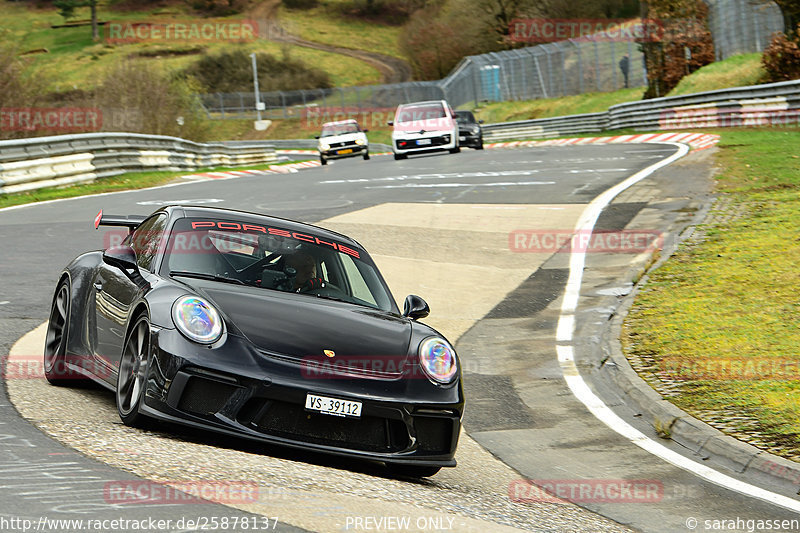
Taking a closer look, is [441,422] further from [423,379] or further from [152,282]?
[152,282]

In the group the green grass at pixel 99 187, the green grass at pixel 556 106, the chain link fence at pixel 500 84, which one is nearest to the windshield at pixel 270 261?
the green grass at pixel 99 187

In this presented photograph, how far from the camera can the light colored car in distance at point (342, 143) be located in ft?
144

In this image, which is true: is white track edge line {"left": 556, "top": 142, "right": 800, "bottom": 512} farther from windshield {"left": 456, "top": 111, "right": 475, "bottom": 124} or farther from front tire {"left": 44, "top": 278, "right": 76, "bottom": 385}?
windshield {"left": 456, "top": 111, "right": 475, "bottom": 124}

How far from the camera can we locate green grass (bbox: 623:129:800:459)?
786 cm

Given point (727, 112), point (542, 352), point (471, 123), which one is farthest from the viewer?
point (471, 123)

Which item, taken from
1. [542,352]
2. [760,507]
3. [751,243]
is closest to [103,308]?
[760,507]

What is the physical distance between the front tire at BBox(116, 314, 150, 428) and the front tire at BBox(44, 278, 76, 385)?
4.39 ft

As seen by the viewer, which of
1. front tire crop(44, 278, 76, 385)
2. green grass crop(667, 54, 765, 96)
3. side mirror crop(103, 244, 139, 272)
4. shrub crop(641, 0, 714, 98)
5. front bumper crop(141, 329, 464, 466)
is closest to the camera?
front bumper crop(141, 329, 464, 466)

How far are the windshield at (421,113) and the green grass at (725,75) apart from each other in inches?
454

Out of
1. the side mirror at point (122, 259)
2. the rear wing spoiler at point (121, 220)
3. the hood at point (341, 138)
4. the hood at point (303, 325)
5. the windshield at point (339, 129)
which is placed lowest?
the hood at point (303, 325)

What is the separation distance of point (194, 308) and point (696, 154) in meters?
21.3

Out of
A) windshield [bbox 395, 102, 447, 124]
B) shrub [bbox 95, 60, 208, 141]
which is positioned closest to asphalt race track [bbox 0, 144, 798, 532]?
windshield [bbox 395, 102, 447, 124]

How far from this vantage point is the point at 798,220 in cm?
1502

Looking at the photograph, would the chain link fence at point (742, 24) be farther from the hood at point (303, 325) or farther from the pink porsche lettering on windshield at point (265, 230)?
Answer: the hood at point (303, 325)
